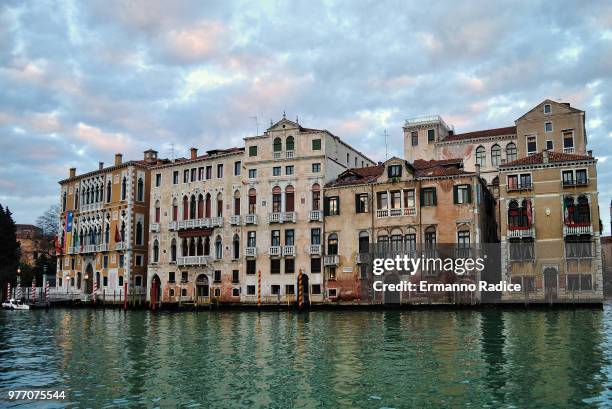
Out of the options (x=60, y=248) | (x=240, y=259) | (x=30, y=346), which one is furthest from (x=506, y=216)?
(x=60, y=248)

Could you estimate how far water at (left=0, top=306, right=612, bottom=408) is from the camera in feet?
41.7

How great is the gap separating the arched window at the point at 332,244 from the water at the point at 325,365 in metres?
16.4

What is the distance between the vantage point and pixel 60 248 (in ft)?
188

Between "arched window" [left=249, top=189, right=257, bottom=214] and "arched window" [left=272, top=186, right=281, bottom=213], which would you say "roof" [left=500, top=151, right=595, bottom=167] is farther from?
"arched window" [left=249, top=189, right=257, bottom=214]

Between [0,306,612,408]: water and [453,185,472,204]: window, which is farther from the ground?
[453,185,472,204]: window

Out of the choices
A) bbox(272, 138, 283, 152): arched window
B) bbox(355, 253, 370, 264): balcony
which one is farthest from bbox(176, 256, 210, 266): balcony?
bbox(355, 253, 370, 264): balcony

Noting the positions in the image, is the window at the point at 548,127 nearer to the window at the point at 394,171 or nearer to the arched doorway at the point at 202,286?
the window at the point at 394,171

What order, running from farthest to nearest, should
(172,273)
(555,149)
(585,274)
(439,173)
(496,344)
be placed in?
(172,273), (555,149), (439,173), (585,274), (496,344)

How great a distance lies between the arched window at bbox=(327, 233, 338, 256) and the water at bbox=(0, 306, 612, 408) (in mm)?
16373

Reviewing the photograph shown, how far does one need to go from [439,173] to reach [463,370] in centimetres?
2704

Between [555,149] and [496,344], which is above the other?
[555,149]

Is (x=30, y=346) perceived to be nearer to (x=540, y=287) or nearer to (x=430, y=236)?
(x=430, y=236)

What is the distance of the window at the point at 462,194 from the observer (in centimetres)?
4003

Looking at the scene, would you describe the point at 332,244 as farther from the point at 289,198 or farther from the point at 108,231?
the point at 108,231
